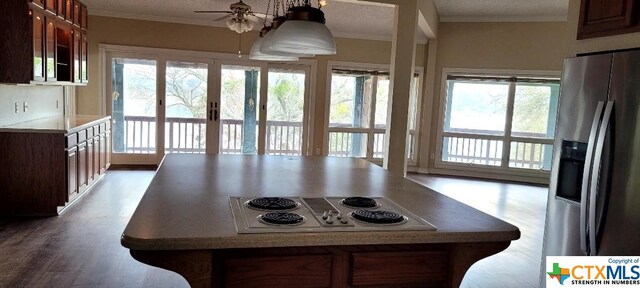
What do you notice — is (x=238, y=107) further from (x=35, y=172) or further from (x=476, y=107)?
(x=476, y=107)

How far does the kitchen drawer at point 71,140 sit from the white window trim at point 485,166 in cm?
556

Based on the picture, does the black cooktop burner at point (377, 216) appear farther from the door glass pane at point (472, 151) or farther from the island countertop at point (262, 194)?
the door glass pane at point (472, 151)

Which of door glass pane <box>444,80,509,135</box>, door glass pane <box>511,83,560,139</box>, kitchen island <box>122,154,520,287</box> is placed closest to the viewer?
kitchen island <box>122,154,520,287</box>

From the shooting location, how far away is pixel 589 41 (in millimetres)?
2518

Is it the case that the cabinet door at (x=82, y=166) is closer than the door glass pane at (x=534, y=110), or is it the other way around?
the cabinet door at (x=82, y=166)

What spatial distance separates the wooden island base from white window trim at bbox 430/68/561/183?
6170 millimetres

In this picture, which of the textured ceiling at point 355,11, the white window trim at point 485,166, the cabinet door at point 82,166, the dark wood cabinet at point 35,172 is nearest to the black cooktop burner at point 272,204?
the dark wood cabinet at point 35,172

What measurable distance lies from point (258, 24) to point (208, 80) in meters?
1.23

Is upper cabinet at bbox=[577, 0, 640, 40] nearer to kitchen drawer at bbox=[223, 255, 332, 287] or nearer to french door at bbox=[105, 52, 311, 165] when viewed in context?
kitchen drawer at bbox=[223, 255, 332, 287]

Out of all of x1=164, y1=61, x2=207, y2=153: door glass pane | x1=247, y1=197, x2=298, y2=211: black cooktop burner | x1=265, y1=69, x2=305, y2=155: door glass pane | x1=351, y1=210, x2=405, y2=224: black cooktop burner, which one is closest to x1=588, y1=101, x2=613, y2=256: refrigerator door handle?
x1=351, y1=210, x2=405, y2=224: black cooktop burner

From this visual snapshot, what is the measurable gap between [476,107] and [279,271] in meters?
6.70

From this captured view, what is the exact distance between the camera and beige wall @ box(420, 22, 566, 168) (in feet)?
22.5

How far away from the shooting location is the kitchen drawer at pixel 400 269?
5.24 feet

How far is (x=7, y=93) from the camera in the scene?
14.4ft
